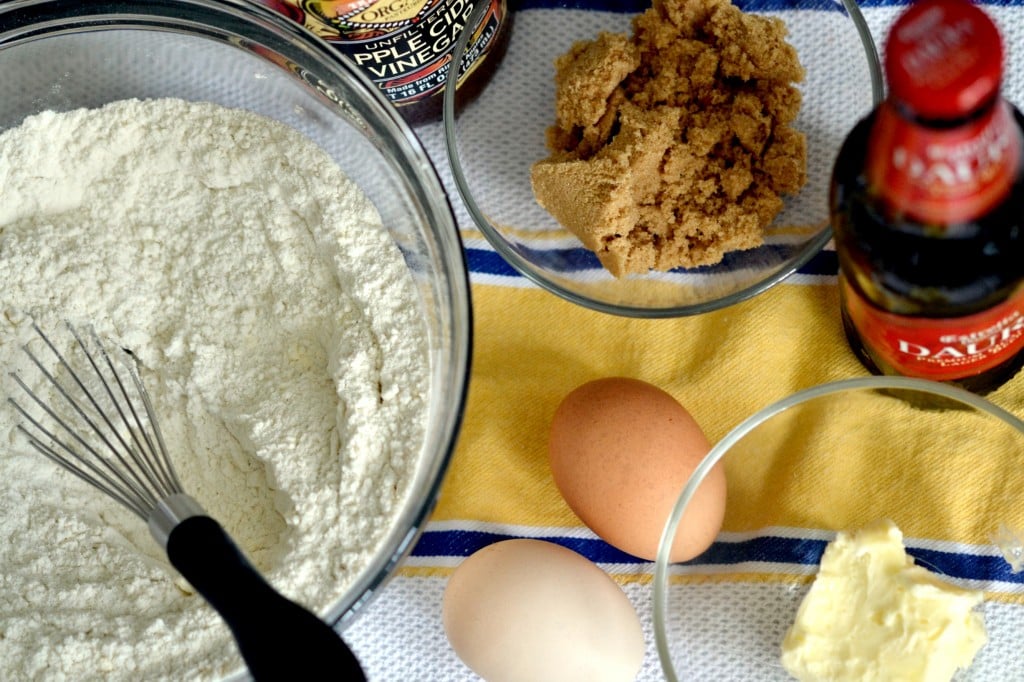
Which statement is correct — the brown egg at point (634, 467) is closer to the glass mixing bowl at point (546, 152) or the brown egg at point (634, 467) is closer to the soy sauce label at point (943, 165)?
the glass mixing bowl at point (546, 152)

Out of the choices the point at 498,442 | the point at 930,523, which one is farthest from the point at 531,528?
the point at 930,523

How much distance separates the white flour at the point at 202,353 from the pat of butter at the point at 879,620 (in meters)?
0.36

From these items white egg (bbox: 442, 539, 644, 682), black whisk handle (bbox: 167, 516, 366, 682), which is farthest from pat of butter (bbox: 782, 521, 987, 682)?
black whisk handle (bbox: 167, 516, 366, 682)

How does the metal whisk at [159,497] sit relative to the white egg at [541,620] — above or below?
above

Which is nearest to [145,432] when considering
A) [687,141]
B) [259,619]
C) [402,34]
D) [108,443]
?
[108,443]

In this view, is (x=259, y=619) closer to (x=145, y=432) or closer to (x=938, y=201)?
(x=145, y=432)

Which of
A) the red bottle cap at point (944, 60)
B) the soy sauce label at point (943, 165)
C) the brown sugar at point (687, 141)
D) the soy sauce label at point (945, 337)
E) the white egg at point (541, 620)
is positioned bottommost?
the white egg at point (541, 620)

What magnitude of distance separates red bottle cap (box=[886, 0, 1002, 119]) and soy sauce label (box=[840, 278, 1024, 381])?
0.20 metres

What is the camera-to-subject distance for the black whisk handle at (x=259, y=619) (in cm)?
67

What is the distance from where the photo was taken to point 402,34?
0.87 meters

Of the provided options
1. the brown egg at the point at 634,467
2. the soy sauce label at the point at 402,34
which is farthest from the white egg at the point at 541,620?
the soy sauce label at the point at 402,34

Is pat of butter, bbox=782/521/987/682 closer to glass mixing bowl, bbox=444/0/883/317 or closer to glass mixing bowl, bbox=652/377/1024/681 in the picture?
glass mixing bowl, bbox=652/377/1024/681

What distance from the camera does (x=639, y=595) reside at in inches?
38.3

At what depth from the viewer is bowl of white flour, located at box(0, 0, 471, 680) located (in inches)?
33.9
